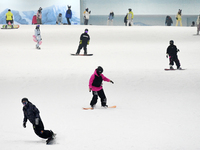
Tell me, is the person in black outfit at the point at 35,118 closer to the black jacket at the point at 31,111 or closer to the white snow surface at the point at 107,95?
the black jacket at the point at 31,111

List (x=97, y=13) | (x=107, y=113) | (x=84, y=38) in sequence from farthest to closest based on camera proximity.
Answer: (x=97, y=13) < (x=84, y=38) < (x=107, y=113)

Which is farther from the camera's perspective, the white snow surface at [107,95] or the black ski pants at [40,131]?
the white snow surface at [107,95]

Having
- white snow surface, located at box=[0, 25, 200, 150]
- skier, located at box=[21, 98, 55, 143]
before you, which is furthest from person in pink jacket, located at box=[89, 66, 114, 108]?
skier, located at box=[21, 98, 55, 143]

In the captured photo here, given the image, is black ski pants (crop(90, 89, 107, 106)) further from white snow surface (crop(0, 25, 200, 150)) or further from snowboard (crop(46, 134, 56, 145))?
snowboard (crop(46, 134, 56, 145))

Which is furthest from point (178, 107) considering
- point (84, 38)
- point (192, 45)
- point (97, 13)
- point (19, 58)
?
point (97, 13)

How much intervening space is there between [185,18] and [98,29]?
16.1 metres

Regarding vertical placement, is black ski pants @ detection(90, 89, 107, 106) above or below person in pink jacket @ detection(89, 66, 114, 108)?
below

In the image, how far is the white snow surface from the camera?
7.22 m

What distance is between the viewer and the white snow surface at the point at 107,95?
23.7 feet

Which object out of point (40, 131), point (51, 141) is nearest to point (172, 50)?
point (51, 141)

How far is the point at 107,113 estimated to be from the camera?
9125 millimetres

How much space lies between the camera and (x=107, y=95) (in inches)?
444

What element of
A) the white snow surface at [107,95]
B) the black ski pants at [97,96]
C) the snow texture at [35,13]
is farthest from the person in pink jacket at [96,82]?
the snow texture at [35,13]

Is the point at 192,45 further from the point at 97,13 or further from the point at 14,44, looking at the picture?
the point at 97,13
